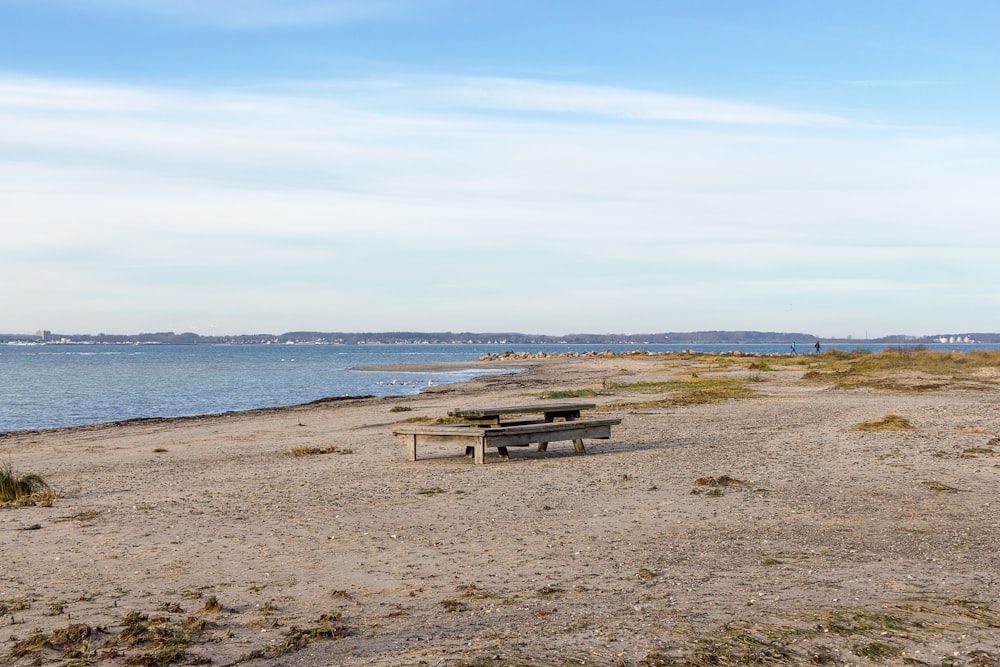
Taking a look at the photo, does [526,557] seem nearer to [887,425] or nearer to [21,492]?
[21,492]

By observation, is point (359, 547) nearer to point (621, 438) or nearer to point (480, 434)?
point (480, 434)

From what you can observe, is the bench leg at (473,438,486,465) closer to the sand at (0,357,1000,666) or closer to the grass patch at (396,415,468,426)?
the sand at (0,357,1000,666)

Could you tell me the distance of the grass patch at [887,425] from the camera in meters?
16.9

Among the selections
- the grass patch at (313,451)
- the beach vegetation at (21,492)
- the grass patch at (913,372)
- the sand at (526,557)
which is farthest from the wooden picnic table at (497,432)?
the grass patch at (913,372)

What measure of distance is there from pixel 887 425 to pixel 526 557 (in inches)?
457

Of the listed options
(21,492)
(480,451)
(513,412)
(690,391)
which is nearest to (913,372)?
(690,391)

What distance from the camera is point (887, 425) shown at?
56.3 ft

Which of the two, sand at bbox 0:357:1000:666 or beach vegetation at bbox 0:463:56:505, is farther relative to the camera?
beach vegetation at bbox 0:463:56:505

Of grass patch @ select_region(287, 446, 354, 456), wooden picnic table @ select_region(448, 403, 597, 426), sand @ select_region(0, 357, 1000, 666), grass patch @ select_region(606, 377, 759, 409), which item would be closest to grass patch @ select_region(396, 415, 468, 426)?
wooden picnic table @ select_region(448, 403, 597, 426)

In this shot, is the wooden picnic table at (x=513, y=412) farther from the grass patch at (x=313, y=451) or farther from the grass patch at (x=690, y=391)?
the grass patch at (x=690, y=391)

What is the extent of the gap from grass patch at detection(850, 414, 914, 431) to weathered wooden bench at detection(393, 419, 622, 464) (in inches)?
210

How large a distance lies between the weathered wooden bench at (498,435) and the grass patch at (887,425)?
5331 mm

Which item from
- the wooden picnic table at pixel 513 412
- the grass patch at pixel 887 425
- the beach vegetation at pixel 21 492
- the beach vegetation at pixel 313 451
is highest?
Result: the wooden picnic table at pixel 513 412

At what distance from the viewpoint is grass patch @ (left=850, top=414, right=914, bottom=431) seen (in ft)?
55.5
